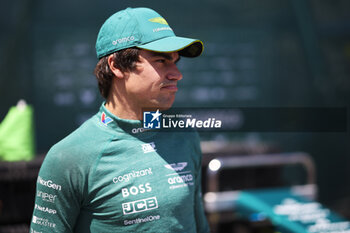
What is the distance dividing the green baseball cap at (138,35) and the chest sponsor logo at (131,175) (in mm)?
460

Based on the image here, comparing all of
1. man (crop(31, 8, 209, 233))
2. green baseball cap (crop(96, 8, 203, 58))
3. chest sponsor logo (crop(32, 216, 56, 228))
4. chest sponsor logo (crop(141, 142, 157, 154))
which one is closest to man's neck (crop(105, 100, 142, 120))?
man (crop(31, 8, 209, 233))

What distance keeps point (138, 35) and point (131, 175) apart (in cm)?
53

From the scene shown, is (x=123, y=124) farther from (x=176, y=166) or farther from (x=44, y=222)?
(x=44, y=222)

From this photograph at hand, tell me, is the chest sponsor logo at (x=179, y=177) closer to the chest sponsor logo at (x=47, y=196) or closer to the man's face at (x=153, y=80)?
the man's face at (x=153, y=80)

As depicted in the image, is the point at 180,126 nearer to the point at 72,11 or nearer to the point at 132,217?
the point at 132,217

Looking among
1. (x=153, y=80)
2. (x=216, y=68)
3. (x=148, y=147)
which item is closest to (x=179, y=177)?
(x=148, y=147)

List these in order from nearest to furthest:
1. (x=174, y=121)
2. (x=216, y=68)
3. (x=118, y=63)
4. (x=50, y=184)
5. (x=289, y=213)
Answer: (x=50, y=184) < (x=118, y=63) < (x=174, y=121) < (x=289, y=213) < (x=216, y=68)

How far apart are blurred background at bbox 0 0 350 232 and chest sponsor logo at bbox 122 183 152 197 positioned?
195 centimetres

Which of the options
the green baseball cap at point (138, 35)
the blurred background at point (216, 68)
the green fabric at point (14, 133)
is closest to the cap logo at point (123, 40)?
Answer: the green baseball cap at point (138, 35)

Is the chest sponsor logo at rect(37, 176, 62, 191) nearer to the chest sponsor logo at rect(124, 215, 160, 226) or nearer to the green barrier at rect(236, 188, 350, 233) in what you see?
the chest sponsor logo at rect(124, 215, 160, 226)

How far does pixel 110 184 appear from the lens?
1595mm

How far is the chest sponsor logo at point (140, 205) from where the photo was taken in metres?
1.59

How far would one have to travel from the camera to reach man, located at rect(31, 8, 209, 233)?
158cm

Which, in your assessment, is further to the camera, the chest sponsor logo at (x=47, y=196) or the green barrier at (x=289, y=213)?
the green barrier at (x=289, y=213)
